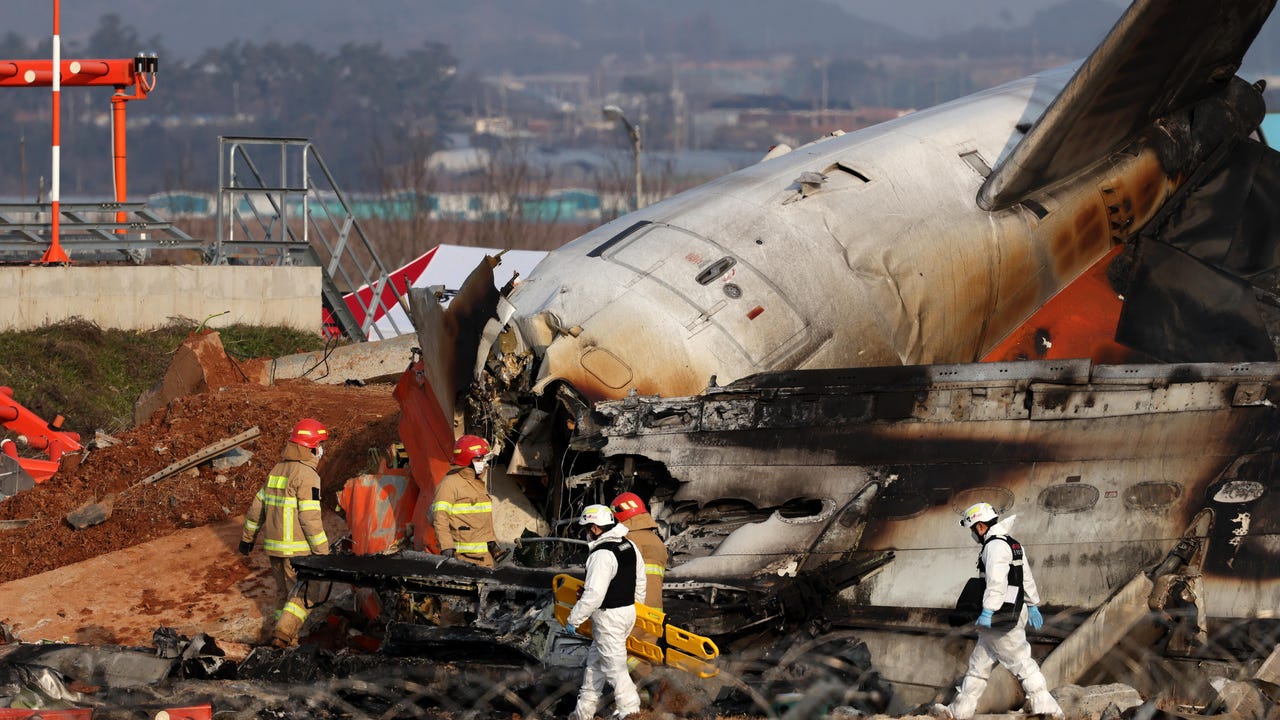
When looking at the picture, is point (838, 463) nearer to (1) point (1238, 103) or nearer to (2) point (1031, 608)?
(2) point (1031, 608)

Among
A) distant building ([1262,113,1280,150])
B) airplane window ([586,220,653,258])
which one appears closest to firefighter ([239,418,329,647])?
airplane window ([586,220,653,258])

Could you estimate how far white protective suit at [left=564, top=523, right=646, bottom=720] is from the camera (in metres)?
10.7

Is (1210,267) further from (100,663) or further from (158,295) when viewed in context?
(158,295)

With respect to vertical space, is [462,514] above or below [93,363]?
above

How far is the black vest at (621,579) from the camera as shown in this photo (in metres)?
10.7

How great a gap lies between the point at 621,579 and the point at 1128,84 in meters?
9.48

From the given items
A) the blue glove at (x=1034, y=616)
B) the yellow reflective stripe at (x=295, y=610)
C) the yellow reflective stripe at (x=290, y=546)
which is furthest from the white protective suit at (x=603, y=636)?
the yellow reflective stripe at (x=290, y=546)

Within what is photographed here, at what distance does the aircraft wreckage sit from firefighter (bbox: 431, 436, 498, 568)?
0.40m

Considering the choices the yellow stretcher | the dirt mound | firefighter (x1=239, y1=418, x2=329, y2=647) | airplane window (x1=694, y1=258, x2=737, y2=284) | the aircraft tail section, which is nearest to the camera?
the yellow stretcher

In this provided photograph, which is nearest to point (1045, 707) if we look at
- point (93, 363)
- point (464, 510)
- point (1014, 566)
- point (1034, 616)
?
point (1034, 616)

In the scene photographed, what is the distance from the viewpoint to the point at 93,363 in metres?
27.9

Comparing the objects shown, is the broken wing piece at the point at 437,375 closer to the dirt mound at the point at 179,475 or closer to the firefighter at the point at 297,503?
the firefighter at the point at 297,503

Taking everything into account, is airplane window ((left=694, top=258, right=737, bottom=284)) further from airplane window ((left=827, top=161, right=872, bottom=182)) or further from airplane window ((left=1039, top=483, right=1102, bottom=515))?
airplane window ((left=1039, top=483, right=1102, bottom=515))

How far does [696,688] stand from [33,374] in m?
20.1
